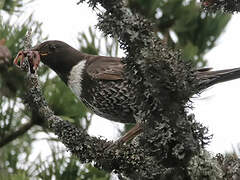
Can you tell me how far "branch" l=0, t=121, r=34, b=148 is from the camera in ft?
7.71

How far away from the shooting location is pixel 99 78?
10.7ft

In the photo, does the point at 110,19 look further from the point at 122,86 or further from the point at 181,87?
the point at 122,86

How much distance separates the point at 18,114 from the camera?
2658mm

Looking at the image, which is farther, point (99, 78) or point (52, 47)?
point (52, 47)

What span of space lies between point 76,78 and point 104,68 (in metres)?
0.24

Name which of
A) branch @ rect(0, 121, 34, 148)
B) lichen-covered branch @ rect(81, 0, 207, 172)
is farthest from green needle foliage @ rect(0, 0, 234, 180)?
lichen-covered branch @ rect(81, 0, 207, 172)

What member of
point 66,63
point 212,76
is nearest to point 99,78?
point 66,63

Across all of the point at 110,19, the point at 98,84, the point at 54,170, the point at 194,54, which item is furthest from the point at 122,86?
the point at 110,19

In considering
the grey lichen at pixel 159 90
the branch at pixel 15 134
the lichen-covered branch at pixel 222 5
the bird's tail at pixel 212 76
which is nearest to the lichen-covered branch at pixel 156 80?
the grey lichen at pixel 159 90

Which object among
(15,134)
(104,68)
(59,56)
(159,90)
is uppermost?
(59,56)

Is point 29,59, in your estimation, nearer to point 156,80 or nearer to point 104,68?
point 156,80

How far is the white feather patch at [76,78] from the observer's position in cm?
317

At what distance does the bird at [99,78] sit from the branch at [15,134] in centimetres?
51

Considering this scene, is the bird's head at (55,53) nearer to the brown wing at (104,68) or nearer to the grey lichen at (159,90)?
the brown wing at (104,68)
